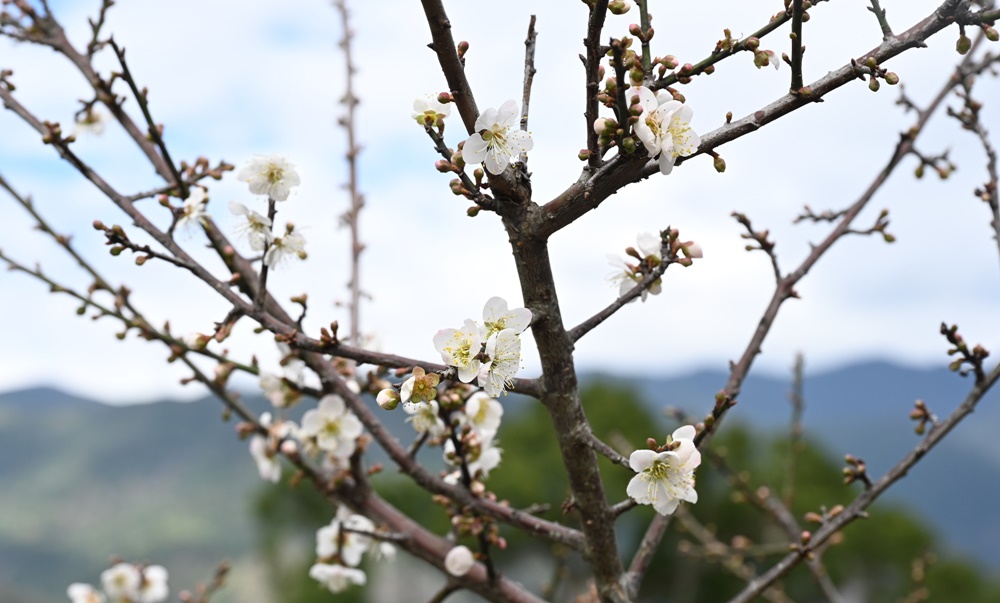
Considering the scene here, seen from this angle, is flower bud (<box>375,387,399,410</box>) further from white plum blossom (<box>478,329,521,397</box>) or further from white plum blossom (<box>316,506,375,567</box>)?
white plum blossom (<box>316,506,375,567</box>)

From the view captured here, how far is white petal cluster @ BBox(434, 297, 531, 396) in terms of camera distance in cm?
125

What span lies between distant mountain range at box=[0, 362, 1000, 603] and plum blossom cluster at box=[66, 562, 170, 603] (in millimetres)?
97704

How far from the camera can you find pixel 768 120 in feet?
4.12

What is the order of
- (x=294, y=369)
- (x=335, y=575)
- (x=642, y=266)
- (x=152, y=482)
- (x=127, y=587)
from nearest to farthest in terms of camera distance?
(x=642, y=266)
(x=294, y=369)
(x=335, y=575)
(x=127, y=587)
(x=152, y=482)

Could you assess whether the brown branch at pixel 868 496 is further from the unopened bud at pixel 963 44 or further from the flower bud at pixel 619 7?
the flower bud at pixel 619 7

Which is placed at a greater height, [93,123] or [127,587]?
[93,123]

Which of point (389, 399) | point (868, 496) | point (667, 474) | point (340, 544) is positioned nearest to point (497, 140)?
point (389, 399)

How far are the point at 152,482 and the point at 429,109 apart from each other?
14556 centimetres

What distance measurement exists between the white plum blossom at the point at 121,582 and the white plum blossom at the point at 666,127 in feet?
9.74

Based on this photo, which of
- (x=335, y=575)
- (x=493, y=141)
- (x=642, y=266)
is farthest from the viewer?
(x=335, y=575)

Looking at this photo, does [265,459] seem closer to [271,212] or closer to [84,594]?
[271,212]

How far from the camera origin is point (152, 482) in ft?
436

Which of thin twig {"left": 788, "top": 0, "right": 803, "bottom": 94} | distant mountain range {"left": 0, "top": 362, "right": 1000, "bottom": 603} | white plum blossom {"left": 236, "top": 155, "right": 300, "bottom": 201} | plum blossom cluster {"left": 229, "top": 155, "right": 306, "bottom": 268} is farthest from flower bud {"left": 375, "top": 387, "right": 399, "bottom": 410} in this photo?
distant mountain range {"left": 0, "top": 362, "right": 1000, "bottom": 603}

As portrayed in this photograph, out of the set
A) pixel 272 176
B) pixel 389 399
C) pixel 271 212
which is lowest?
pixel 389 399
